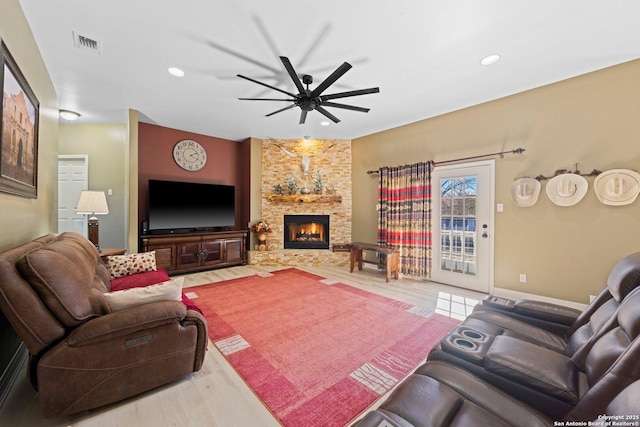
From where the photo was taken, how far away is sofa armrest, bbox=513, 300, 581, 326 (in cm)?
171

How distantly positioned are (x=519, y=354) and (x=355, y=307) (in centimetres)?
208

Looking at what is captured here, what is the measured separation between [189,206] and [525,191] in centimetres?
559

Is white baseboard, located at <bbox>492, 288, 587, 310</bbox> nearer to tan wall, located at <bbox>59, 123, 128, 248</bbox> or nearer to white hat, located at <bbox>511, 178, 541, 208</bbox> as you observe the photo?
white hat, located at <bbox>511, 178, 541, 208</bbox>

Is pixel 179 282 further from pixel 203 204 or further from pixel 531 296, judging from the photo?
pixel 531 296

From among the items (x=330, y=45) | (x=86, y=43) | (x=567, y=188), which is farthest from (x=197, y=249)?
(x=567, y=188)

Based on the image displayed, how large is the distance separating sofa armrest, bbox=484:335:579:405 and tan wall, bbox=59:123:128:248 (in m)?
5.82

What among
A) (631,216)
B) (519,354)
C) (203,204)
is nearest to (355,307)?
(519,354)

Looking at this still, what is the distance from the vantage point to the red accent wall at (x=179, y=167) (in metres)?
4.82

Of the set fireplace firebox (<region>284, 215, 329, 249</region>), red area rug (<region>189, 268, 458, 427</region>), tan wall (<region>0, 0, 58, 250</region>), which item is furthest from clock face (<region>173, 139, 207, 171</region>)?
red area rug (<region>189, 268, 458, 427</region>)

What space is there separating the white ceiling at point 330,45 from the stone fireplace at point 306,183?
195 cm

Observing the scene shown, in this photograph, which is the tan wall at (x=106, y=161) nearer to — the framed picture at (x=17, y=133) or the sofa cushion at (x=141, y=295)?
the framed picture at (x=17, y=133)

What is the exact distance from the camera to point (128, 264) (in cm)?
304

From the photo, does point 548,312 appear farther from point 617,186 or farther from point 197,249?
point 197,249

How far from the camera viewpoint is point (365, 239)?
552cm
